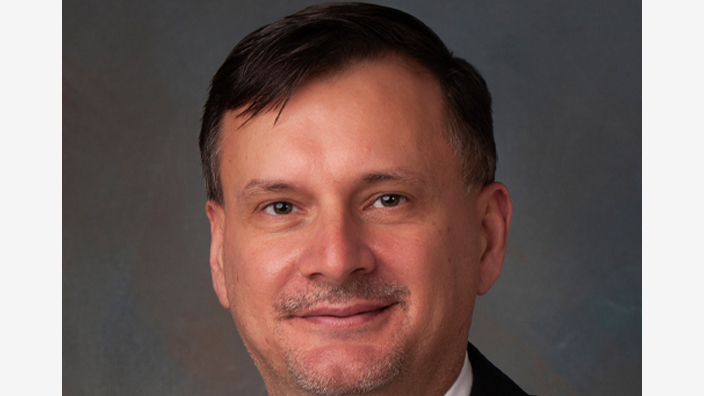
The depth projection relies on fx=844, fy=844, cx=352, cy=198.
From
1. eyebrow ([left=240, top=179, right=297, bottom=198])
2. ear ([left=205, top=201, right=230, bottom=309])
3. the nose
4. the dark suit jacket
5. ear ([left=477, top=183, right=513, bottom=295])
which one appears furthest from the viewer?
ear ([left=205, top=201, right=230, bottom=309])

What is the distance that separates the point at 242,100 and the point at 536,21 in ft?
7.25

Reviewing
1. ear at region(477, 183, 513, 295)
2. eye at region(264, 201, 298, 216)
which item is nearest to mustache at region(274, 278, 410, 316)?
eye at region(264, 201, 298, 216)

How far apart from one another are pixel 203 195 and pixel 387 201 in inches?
Result: 85.6

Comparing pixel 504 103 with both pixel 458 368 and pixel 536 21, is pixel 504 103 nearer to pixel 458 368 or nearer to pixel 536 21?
pixel 536 21

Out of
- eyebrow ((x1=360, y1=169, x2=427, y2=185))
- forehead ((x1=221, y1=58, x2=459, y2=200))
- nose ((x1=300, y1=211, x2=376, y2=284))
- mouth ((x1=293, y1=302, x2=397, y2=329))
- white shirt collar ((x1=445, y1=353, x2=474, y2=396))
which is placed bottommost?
white shirt collar ((x1=445, y1=353, x2=474, y2=396))

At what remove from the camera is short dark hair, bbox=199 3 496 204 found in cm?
275

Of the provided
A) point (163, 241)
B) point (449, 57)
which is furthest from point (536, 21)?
point (163, 241)

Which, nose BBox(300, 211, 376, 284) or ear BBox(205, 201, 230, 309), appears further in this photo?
ear BBox(205, 201, 230, 309)

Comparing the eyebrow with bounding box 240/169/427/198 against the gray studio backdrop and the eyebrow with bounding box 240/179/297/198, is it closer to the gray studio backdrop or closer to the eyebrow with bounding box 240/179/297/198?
the eyebrow with bounding box 240/179/297/198

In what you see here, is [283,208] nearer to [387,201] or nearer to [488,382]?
[387,201]

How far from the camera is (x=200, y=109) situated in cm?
467

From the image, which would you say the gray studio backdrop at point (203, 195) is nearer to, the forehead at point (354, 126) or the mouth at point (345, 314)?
the forehead at point (354, 126)

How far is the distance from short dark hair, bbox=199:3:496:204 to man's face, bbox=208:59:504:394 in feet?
0.15

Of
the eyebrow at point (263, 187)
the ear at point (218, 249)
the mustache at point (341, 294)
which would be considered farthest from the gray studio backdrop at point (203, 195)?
the mustache at point (341, 294)
